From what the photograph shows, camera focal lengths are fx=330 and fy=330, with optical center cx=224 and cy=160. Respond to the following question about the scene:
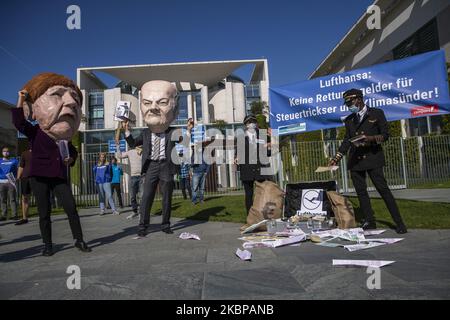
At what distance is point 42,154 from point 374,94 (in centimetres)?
676

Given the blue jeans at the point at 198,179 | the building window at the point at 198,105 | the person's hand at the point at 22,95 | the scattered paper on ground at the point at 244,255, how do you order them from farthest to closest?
the building window at the point at 198,105 → the blue jeans at the point at 198,179 → the person's hand at the point at 22,95 → the scattered paper on ground at the point at 244,255

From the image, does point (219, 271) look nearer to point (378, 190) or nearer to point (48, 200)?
point (48, 200)

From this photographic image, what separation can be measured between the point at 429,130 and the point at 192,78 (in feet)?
95.5

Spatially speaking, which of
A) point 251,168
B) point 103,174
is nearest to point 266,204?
point 251,168

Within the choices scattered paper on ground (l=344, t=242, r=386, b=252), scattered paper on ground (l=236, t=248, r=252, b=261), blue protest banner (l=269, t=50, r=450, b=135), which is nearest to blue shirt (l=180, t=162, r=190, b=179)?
blue protest banner (l=269, t=50, r=450, b=135)

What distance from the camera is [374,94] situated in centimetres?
750

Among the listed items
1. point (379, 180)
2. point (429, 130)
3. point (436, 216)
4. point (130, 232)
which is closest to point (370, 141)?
point (379, 180)

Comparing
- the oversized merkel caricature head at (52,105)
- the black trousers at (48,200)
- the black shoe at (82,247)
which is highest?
the oversized merkel caricature head at (52,105)

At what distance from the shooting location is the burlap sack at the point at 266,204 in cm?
507

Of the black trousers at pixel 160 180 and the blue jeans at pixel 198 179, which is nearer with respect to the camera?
the black trousers at pixel 160 180

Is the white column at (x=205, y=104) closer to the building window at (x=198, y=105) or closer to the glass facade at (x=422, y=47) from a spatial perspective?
the building window at (x=198, y=105)

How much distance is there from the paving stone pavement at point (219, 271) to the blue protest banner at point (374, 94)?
11.8ft

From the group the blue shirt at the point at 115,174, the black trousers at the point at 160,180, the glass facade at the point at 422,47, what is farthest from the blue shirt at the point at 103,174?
the glass facade at the point at 422,47
